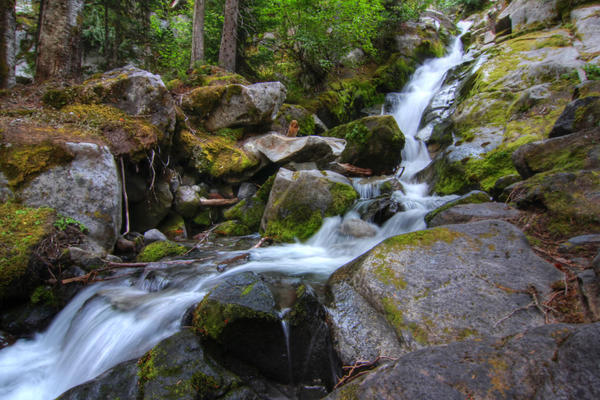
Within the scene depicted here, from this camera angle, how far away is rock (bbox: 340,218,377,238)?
217 inches

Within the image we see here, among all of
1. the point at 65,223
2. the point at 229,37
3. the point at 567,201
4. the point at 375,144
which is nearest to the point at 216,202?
the point at 65,223

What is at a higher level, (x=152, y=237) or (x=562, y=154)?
(x=562, y=154)

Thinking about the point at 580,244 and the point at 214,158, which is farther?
the point at 214,158

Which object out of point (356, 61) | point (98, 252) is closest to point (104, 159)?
point (98, 252)

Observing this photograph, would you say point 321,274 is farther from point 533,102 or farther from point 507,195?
point 533,102

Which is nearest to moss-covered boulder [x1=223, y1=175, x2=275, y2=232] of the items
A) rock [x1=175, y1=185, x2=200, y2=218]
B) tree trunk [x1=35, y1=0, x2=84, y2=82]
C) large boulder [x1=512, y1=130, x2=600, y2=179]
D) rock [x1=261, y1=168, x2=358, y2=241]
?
rock [x1=261, y1=168, x2=358, y2=241]

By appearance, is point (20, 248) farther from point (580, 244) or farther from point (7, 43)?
point (580, 244)

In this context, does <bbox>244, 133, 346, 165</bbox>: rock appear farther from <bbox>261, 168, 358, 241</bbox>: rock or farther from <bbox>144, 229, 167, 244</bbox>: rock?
<bbox>144, 229, 167, 244</bbox>: rock

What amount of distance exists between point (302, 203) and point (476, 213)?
322 cm

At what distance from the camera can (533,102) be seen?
7152mm

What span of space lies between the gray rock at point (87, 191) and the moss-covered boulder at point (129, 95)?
1633mm

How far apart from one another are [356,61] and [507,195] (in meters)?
11.9

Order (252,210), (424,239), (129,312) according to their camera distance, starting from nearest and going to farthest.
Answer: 1. (424,239)
2. (129,312)
3. (252,210)

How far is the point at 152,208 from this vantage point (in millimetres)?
6254
